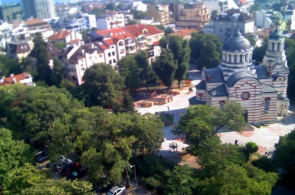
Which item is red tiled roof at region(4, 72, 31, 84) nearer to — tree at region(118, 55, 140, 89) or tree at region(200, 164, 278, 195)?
tree at region(118, 55, 140, 89)

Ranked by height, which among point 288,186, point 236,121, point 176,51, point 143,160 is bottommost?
point 288,186

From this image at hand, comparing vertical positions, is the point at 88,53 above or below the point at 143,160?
above

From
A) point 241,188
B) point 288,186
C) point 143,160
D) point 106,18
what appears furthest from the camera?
point 106,18

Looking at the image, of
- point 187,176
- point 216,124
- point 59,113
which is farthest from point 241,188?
point 59,113

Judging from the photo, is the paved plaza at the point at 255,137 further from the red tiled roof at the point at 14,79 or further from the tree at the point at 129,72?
the red tiled roof at the point at 14,79

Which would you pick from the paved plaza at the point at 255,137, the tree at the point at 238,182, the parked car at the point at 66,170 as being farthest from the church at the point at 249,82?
the parked car at the point at 66,170

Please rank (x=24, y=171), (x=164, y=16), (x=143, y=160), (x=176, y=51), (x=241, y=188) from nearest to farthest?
(x=241, y=188)
(x=24, y=171)
(x=143, y=160)
(x=176, y=51)
(x=164, y=16)

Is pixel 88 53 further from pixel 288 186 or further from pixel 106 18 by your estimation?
pixel 288 186

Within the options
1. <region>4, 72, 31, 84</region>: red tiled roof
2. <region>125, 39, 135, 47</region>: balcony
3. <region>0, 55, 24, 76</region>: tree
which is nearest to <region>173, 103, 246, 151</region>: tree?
<region>4, 72, 31, 84</region>: red tiled roof
